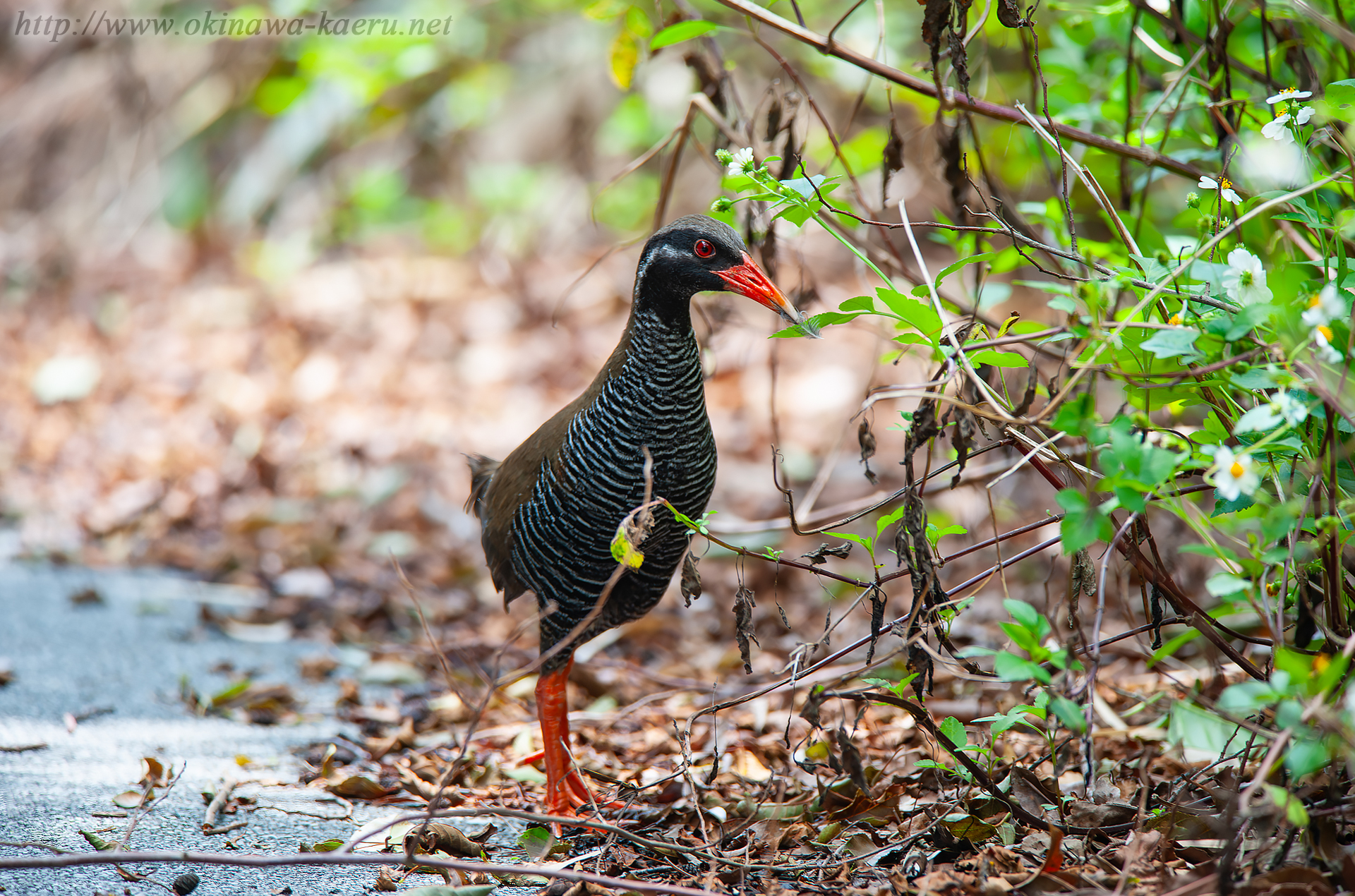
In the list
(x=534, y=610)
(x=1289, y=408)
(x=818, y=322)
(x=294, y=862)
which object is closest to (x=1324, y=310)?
(x=1289, y=408)

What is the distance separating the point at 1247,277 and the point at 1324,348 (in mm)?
251

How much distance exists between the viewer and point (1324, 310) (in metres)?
1.86

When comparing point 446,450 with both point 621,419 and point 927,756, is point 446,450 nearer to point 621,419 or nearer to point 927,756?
point 621,419

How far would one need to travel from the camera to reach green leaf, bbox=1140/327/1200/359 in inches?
77.1

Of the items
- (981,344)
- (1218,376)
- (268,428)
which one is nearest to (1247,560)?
(1218,376)

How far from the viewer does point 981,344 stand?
2.08 m

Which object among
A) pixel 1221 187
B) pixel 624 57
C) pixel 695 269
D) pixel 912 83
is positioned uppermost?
pixel 624 57

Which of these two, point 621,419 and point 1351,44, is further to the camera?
point 621,419

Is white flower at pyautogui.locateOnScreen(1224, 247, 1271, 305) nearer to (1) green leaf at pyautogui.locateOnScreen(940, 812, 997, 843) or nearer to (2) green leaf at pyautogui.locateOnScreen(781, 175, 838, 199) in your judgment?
(2) green leaf at pyautogui.locateOnScreen(781, 175, 838, 199)

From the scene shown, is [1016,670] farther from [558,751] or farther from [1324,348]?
[558,751]

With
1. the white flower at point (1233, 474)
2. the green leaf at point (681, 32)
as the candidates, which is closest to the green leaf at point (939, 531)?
the white flower at point (1233, 474)

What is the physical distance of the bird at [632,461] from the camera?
296 centimetres

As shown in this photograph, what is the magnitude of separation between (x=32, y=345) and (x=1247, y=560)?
8258mm

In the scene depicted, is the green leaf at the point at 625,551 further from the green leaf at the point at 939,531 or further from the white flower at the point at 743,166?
the white flower at the point at 743,166
